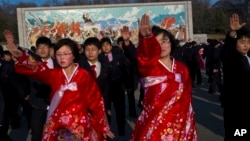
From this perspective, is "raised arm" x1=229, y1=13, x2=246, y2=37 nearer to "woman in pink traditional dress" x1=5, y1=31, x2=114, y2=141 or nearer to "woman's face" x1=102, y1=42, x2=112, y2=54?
"woman in pink traditional dress" x1=5, y1=31, x2=114, y2=141

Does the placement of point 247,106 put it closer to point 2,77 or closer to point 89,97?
point 89,97

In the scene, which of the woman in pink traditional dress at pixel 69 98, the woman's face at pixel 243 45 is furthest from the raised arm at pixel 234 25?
the woman in pink traditional dress at pixel 69 98

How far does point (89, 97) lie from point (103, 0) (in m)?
54.0

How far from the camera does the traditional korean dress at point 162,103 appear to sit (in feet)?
14.1

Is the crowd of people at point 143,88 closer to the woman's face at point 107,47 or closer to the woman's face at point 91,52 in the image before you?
the woman's face at point 91,52

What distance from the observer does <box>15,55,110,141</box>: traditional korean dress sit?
462 centimetres

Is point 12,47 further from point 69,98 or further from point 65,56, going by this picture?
point 69,98

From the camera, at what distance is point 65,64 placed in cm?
477

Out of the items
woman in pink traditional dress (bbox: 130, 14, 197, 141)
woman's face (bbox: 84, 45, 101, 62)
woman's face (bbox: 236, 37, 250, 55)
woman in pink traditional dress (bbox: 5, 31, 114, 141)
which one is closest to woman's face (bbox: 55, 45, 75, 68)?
woman in pink traditional dress (bbox: 5, 31, 114, 141)

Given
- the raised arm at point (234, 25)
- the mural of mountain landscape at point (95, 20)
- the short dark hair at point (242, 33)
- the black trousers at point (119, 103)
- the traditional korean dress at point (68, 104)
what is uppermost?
the mural of mountain landscape at point (95, 20)

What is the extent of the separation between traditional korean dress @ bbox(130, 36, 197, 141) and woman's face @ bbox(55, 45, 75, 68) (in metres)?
0.81

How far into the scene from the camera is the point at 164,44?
4.46 meters

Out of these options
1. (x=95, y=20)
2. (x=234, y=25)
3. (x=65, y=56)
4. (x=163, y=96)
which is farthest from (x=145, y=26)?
(x=95, y=20)

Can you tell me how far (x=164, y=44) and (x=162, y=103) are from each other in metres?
0.56
